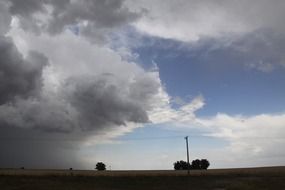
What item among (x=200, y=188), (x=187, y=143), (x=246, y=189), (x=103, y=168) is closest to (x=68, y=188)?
(x=200, y=188)

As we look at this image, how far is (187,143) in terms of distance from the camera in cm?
11250

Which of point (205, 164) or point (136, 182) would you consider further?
point (205, 164)

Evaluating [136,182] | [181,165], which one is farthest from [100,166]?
[136,182]

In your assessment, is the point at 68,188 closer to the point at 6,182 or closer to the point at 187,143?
the point at 6,182

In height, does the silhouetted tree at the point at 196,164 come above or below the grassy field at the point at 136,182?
above

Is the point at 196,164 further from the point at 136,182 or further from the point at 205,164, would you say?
the point at 136,182

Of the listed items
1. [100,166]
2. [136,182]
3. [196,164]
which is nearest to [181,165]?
[196,164]

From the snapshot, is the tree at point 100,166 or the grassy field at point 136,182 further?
the tree at point 100,166

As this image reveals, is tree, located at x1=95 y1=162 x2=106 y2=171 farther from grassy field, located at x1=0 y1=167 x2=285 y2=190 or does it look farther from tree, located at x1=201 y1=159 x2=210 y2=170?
grassy field, located at x1=0 y1=167 x2=285 y2=190

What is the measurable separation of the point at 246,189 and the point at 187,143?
53.9 m

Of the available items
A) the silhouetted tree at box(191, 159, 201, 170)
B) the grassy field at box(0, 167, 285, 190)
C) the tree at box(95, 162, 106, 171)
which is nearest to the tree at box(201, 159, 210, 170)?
the silhouetted tree at box(191, 159, 201, 170)

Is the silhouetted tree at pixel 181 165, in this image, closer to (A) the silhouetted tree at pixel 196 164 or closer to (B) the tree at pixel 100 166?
(A) the silhouetted tree at pixel 196 164

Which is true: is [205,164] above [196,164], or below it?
below

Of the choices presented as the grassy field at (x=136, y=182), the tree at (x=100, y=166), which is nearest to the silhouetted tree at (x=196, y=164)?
the tree at (x=100, y=166)
